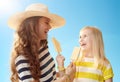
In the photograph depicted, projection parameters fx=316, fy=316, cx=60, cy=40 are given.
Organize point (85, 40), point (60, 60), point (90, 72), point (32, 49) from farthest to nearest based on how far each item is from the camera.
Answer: point (85, 40) < point (90, 72) < point (60, 60) < point (32, 49)

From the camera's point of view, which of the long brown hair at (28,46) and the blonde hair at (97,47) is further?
the blonde hair at (97,47)

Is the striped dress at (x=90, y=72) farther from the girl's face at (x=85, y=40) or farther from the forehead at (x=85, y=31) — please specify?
the forehead at (x=85, y=31)

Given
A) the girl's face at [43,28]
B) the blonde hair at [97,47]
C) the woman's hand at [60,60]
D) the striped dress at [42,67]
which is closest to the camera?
the striped dress at [42,67]

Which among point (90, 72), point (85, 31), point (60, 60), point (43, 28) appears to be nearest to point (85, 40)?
point (85, 31)

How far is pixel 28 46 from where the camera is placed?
9.41 feet

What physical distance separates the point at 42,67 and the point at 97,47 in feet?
5.33

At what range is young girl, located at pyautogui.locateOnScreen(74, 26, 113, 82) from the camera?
416cm

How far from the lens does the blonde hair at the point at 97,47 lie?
14.0ft

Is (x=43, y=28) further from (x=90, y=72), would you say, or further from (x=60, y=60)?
(x=90, y=72)

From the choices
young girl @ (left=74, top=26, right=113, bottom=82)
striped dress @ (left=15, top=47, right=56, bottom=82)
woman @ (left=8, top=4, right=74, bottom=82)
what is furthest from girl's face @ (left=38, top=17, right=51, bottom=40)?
young girl @ (left=74, top=26, right=113, bottom=82)

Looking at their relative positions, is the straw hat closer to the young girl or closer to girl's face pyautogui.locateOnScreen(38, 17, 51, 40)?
girl's face pyautogui.locateOnScreen(38, 17, 51, 40)

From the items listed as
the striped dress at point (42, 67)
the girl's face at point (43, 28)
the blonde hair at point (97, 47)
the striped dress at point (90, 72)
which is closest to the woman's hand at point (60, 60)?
Result: the striped dress at point (42, 67)

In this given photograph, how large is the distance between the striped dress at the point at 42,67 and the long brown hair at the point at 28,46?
5cm

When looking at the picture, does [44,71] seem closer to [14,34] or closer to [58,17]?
[14,34]
